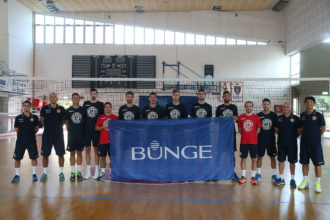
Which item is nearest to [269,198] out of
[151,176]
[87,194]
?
[151,176]

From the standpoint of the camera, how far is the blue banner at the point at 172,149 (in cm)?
532

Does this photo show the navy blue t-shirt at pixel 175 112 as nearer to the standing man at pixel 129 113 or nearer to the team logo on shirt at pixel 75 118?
the standing man at pixel 129 113

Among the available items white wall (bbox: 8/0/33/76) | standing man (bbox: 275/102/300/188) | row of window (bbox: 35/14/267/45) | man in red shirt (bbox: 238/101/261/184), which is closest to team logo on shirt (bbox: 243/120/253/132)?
man in red shirt (bbox: 238/101/261/184)

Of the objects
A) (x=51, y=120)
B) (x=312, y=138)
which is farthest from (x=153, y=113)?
(x=312, y=138)

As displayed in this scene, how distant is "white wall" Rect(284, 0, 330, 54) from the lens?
15.2 m

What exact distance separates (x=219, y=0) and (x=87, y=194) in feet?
57.4

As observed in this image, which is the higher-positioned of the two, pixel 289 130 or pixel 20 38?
pixel 20 38

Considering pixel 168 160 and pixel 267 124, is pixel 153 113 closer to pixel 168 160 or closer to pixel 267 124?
pixel 168 160

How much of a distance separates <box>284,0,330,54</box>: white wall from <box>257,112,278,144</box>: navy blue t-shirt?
12.8 meters

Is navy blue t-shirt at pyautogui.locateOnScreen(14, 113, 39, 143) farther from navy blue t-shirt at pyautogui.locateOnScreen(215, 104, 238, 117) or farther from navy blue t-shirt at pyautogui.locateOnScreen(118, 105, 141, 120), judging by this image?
navy blue t-shirt at pyautogui.locateOnScreen(215, 104, 238, 117)

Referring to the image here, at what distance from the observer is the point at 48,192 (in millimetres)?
4723

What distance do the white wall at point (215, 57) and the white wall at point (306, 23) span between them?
152cm

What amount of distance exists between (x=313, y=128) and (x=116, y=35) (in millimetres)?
18353

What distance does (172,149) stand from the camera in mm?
5359
